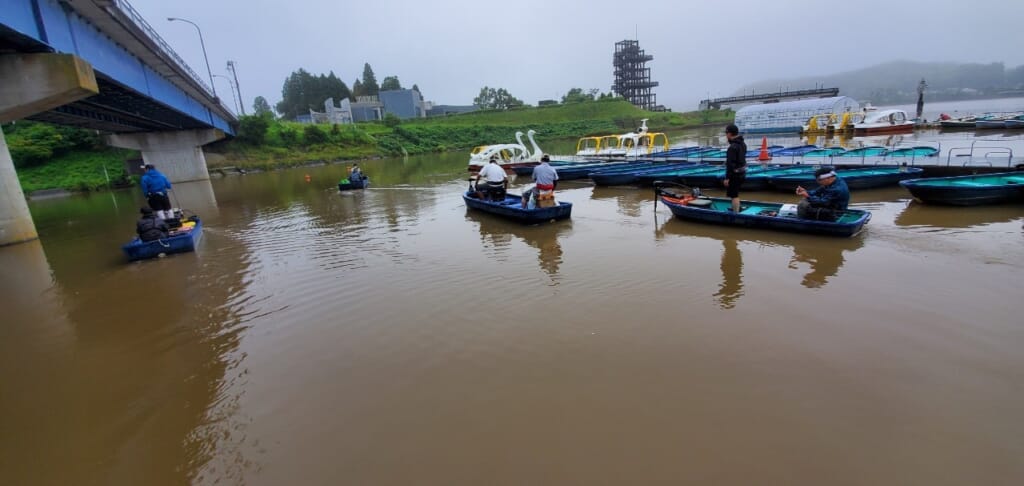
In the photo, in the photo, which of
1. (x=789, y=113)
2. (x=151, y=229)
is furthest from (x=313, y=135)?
(x=789, y=113)

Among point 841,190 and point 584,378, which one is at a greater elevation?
point 841,190

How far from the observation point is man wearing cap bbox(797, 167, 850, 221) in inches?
376

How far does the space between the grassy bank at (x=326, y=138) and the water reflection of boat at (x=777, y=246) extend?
41158 millimetres

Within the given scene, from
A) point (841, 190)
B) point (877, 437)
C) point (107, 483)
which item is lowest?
point (877, 437)

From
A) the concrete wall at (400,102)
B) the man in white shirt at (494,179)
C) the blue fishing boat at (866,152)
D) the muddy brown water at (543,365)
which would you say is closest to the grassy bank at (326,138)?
the concrete wall at (400,102)

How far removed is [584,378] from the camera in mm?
4969

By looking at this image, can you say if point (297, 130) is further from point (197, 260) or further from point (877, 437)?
point (877, 437)

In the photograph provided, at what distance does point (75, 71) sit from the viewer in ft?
40.8

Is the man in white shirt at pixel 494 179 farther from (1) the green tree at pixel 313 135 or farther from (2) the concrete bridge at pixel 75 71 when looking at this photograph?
(1) the green tree at pixel 313 135

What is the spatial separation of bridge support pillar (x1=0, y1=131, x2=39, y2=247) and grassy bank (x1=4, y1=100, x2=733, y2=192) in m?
23.4

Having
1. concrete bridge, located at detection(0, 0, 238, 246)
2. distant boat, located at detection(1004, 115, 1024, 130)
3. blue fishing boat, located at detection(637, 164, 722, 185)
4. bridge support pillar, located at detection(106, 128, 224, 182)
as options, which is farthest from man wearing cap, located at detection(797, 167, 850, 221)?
distant boat, located at detection(1004, 115, 1024, 130)

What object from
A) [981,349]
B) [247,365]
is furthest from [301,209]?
[981,349]

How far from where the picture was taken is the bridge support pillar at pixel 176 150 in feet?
110

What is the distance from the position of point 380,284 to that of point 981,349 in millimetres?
8532
